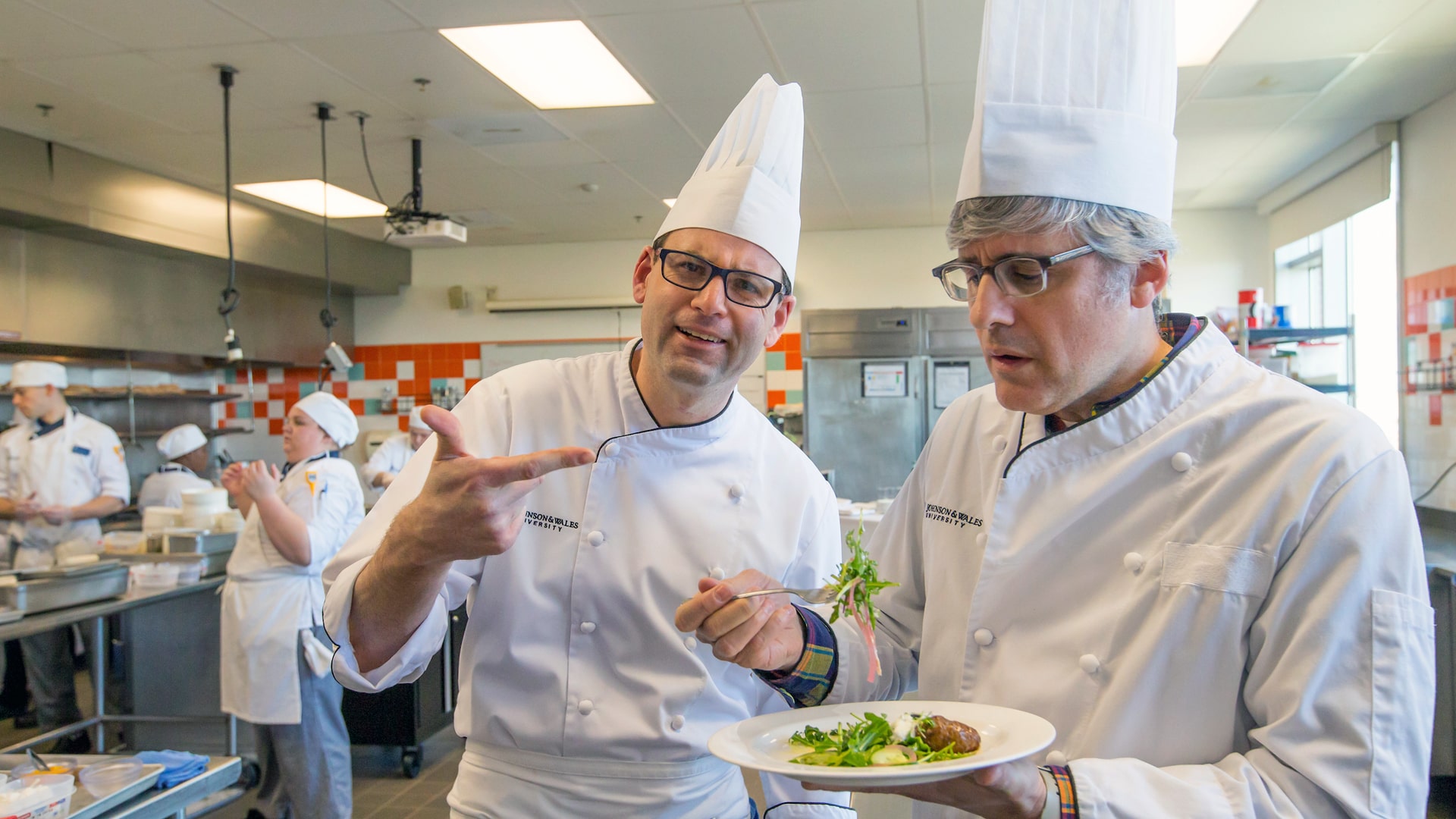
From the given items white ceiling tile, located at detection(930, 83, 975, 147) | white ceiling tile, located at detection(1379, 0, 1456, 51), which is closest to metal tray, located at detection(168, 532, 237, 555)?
white ceiling tile, located at detection(930, 83, 975, 147)

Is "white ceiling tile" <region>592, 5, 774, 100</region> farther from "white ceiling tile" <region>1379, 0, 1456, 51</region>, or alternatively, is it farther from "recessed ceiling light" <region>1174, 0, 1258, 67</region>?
"white ceiling tile" <region>1379, 0, 1456, 51</region>

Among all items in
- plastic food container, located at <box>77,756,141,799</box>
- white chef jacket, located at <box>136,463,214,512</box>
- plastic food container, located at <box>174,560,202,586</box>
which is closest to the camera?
plastic food container, located at <box>77,756,141,799</box>

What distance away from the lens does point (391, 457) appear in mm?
7422

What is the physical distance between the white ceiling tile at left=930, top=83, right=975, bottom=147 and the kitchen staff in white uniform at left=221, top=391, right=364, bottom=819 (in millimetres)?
3474

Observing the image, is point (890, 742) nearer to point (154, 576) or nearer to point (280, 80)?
point (154, 576)

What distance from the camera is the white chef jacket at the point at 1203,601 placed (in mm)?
1043

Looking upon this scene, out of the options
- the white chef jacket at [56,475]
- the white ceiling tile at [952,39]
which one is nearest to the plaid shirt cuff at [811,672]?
the white ceiling tile at [952,39]

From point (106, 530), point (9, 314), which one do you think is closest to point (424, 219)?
point (9, 314)

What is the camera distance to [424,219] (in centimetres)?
557

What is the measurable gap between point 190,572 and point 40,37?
239 cm

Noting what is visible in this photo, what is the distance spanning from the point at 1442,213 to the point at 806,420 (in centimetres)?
439

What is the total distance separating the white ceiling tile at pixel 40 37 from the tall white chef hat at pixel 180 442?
132 inches

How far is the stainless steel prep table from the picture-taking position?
12.0 feet

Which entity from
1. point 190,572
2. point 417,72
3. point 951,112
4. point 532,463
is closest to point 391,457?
point 190,572
